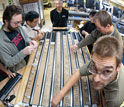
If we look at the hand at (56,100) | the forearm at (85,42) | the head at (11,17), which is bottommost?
the hand at (56,100)

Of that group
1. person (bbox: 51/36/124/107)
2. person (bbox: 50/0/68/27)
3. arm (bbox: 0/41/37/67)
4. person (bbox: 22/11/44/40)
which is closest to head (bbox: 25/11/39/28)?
person (bbox: 22/11/44/40)

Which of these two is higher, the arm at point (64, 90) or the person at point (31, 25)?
the person at point (31, 25)

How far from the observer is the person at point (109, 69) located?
2.27 feet

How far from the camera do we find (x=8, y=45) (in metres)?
1.17

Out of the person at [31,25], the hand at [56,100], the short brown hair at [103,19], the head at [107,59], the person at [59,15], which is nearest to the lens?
the head at [107,59]

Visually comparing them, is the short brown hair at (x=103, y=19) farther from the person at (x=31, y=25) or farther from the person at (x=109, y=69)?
the person at (x=31, y=25)

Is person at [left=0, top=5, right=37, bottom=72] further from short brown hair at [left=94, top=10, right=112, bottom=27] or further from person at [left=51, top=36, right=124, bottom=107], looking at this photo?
short brown hair at [left=94, top=10, right=112, bottom=27]

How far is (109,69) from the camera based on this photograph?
69 centimetres

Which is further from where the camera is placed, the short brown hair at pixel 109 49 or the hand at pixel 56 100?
the hand at pixel 56 100

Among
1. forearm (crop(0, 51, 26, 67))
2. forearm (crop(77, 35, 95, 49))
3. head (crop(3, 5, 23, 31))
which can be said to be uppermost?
head (crop(3, 5, 23, 31))

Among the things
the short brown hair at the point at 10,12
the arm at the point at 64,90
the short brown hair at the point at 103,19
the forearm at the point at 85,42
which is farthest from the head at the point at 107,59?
the short brown hair at the point at 10,12

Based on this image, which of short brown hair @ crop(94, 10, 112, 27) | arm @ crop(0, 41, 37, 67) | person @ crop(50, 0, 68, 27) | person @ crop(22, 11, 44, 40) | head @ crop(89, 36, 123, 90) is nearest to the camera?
head @ crop(89, 36, 123, 90)

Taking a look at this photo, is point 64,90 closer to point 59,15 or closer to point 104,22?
point 104,22

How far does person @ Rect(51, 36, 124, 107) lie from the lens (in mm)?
693
